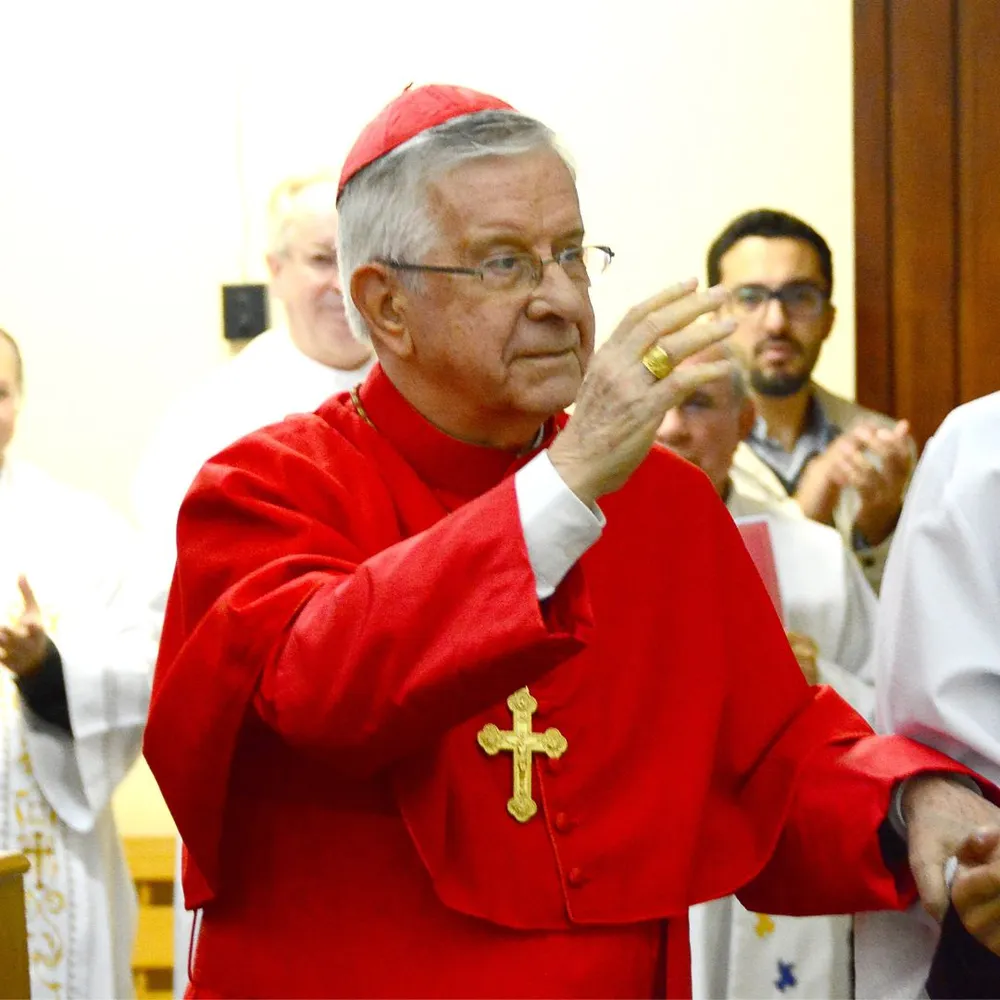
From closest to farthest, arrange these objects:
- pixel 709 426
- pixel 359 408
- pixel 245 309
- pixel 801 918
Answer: pixel 359 408 < pixel 709 426 < pixel 801 918 < pixel 245 309

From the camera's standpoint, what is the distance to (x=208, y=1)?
20.6ft

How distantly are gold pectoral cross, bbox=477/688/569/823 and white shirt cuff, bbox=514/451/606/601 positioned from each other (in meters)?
0.35

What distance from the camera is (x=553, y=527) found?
1903 mm

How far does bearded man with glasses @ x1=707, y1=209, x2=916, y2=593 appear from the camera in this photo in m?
4.18

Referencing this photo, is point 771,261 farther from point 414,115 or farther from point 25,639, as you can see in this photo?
point 414,115

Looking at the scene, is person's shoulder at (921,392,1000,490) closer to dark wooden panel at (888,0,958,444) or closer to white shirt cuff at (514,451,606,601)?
white shirt cuff at (514,451,606,601)

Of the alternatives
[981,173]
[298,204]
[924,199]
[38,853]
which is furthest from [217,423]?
[981,173]

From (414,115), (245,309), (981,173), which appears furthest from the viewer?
(245,309)

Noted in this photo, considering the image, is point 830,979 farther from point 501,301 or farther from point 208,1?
point 208,1

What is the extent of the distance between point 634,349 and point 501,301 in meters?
0.29

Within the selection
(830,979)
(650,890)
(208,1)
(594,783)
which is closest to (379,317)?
(594,783)

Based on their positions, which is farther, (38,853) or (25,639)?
(38,853)

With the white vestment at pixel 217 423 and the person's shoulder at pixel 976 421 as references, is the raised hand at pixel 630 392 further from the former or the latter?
the white vestment at pixel 217 423

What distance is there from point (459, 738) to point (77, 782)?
8.09 ft
